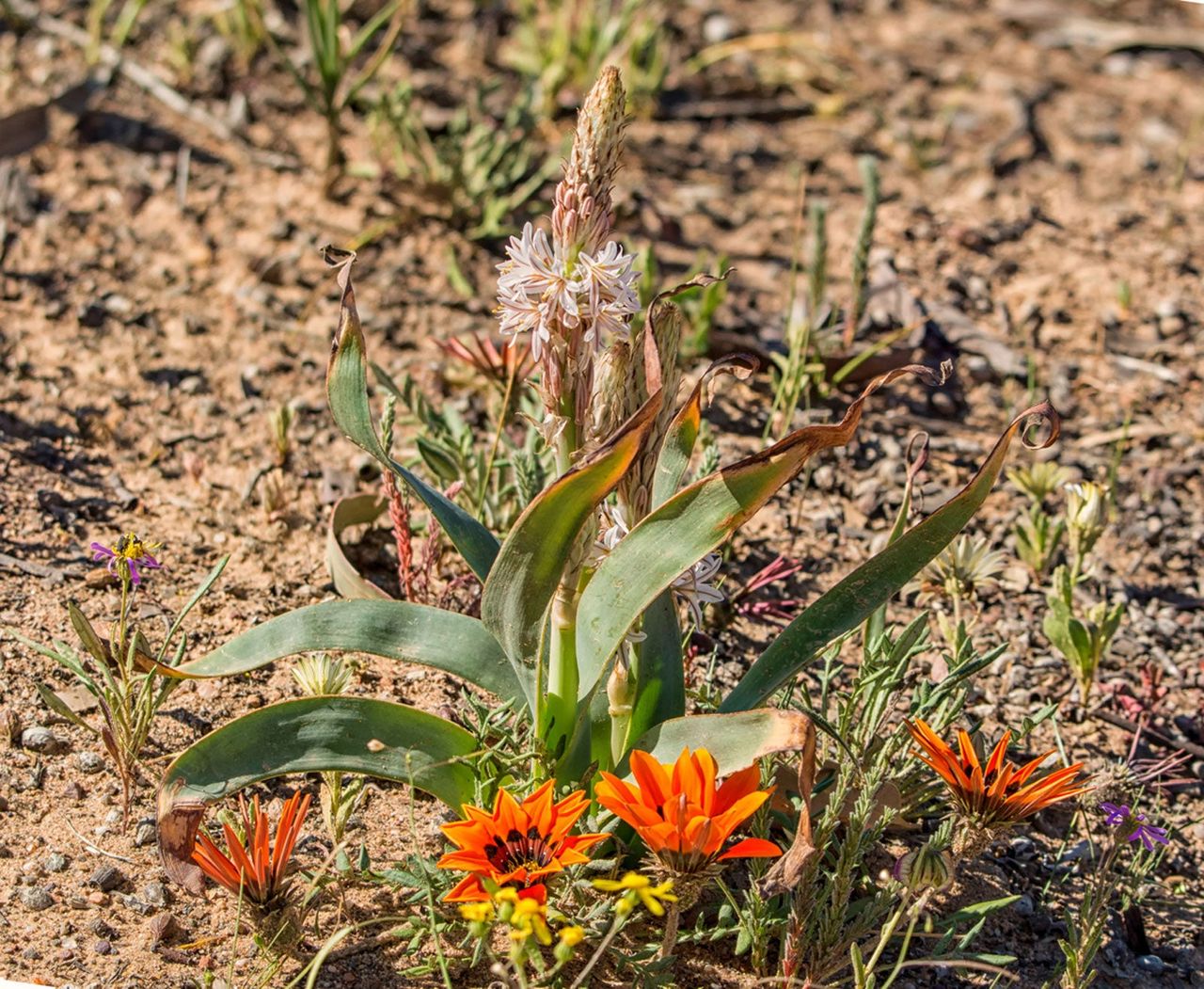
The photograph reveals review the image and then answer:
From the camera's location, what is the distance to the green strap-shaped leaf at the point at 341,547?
9.46 ft

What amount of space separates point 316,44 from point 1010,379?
235 cm

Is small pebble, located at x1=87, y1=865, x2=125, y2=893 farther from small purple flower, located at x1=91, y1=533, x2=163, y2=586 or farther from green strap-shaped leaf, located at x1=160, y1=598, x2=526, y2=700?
small purple flower, located at x1=91, y1=533, x2=163, y2=586

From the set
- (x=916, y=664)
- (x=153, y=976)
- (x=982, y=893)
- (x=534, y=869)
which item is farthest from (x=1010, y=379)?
(x=153, y=976)

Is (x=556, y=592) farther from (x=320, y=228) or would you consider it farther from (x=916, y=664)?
(x=320, y=228)

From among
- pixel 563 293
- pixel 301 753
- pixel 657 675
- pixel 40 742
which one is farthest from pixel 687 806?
pixel 40 742

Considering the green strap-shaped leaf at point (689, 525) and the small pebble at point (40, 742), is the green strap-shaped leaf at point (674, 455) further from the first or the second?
the small pebble at point (40, 742)

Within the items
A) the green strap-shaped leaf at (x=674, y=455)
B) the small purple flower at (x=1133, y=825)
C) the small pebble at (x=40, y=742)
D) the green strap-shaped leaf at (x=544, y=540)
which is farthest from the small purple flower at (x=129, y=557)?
the small purple flower at (x=1133, y=825)

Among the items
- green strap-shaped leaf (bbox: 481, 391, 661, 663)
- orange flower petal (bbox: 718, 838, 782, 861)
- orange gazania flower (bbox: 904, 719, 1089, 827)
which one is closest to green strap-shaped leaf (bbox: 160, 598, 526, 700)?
green strap-shaped leaf (bbox: 481, 391, 661, 663)

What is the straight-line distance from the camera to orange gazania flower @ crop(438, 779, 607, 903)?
2.05 m

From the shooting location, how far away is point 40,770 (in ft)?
8.72

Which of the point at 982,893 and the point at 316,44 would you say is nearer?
the point at 982,893

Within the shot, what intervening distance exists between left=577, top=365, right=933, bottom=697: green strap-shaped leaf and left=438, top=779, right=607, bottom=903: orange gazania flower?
0.28 m

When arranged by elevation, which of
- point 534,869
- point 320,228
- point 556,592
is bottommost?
point 534,869

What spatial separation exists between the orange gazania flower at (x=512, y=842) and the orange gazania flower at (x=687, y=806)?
3.6 inches
